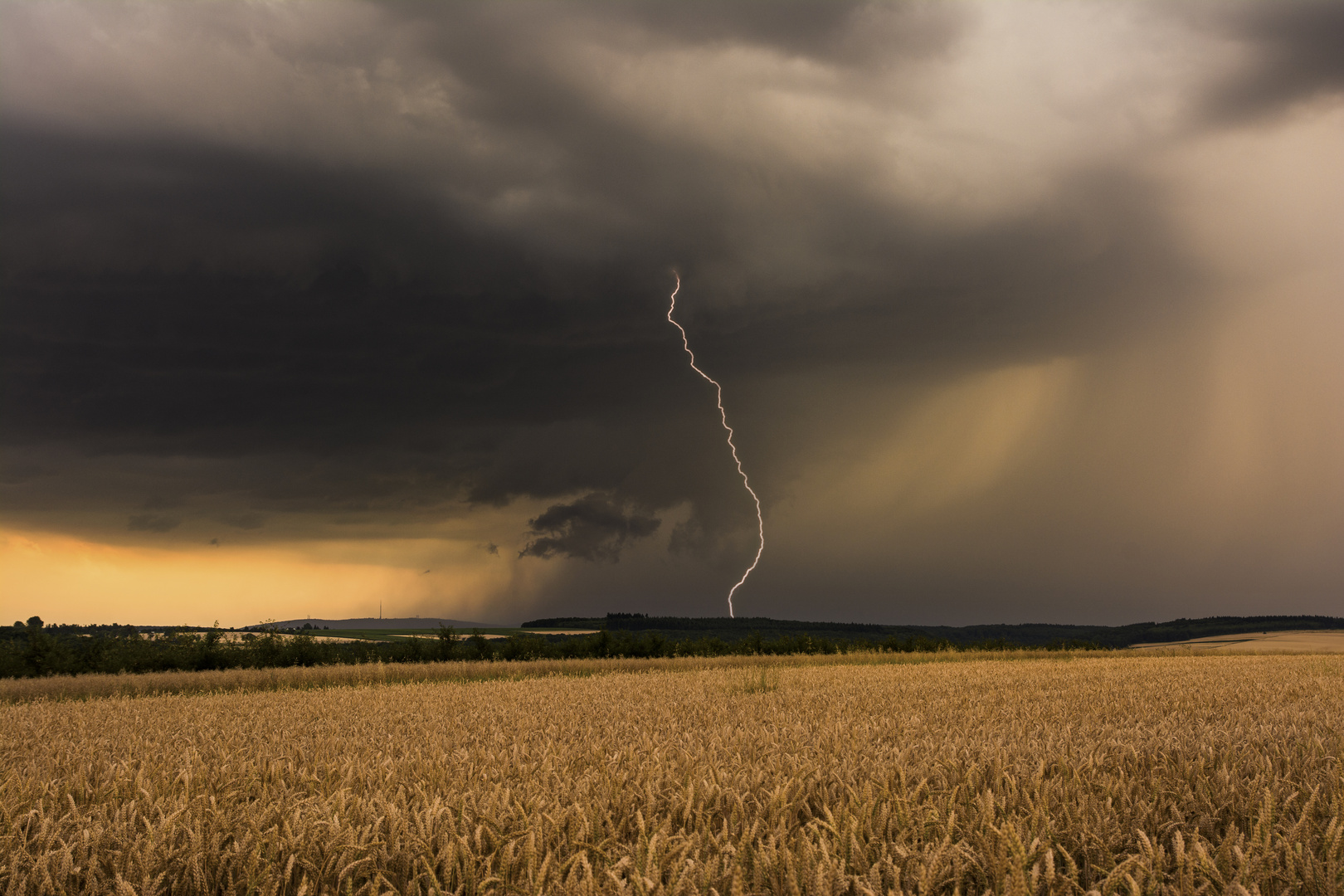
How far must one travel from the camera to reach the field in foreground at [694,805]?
3.33 m

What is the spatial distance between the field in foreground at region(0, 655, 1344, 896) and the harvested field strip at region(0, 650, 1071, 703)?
65.0ft

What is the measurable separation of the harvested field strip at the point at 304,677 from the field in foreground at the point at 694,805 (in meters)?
19.8

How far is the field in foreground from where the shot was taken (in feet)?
10.9

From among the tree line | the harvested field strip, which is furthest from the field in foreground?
the tree line

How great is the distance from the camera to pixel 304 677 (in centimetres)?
2950

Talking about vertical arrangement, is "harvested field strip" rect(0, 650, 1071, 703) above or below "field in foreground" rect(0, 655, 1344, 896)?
below

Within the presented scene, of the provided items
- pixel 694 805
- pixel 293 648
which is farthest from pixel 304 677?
pixel 694 805

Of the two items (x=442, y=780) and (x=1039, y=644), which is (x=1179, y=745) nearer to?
(x=442, y=780)

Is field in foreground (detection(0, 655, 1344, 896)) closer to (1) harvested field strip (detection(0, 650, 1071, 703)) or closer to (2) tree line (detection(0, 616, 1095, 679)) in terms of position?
(1) harvested field strip (detection(0, 650, 1071, 703))

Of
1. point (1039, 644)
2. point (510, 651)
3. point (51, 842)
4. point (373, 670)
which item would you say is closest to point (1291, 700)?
point (51, 842)

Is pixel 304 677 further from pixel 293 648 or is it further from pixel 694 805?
pixel 694 805

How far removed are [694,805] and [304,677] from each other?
29.5 meters

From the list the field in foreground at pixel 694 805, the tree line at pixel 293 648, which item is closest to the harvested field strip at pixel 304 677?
the tree line at pixel 293 648

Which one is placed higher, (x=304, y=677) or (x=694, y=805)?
(x=694, y=805)
